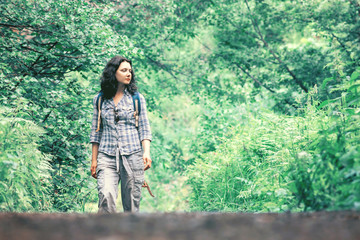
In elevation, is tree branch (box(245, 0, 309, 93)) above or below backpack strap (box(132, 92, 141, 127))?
above

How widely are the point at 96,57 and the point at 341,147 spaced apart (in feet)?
14.3

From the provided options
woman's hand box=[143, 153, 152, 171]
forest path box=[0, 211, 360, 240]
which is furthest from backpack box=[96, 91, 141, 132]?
forest path box=[0, 211, 360, 240]

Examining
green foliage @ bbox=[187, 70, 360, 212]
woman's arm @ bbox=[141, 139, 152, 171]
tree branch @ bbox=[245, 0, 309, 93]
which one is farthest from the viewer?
tree branch @ bbox=[245, 0, 309, 93]

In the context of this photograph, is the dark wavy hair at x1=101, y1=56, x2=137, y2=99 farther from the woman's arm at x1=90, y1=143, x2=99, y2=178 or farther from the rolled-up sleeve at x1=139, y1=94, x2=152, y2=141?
the woman's arm at x1=90, y1=143, x2=99, y2=178

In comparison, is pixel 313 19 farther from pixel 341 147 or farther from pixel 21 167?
pixel 21 167

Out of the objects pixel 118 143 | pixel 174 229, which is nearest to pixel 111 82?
pixel 118 143

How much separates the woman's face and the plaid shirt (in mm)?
198

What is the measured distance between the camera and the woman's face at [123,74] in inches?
175

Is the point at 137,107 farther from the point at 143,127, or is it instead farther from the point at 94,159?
the point at 94,159

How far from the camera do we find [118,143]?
422cm

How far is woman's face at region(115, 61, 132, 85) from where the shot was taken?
4.44 meters

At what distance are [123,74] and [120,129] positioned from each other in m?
0.67

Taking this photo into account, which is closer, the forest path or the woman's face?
the forest path

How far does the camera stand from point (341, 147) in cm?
298
